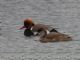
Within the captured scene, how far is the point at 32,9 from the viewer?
18.2 metres

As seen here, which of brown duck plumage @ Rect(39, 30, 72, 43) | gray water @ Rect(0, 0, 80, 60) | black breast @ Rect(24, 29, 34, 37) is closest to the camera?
gray water @ Rect(0, 0, 80, 60)

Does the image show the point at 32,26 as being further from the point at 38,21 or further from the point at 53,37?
the point at 53,37

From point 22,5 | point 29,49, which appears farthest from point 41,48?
point 22,5

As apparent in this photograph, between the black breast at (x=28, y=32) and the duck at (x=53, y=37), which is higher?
the duck at (x=53, y=37)

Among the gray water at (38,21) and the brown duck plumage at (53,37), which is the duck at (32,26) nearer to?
the gray water at (38,21)

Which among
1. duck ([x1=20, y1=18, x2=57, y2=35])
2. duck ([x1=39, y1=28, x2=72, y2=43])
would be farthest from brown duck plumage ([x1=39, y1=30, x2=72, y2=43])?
duck ([x1=20, y1=18, x2=57, y2=35])

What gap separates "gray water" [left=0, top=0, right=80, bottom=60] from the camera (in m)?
13.2

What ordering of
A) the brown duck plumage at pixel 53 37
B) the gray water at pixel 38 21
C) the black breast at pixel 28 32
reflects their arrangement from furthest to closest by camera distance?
the black breast at pixel 28 32, the brown duck plumage at pixel 53 37, the gray water at pixel 38 21

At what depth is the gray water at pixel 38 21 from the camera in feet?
43.3

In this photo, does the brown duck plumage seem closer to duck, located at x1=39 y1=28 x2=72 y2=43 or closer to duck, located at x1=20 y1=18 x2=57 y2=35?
duck, located at x1=39 y1=28 x2=72 y2=43

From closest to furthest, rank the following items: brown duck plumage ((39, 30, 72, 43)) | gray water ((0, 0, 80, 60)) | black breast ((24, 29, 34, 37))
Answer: gray water ((0, 0, 80, 60)), brown duck plumage ((39, 30, 72, 43)), black breast ((24, 29, 34, 37))

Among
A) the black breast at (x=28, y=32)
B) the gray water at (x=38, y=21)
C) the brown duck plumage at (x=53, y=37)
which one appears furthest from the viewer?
the black breast at (x=28, y=32)

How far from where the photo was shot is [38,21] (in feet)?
53.7

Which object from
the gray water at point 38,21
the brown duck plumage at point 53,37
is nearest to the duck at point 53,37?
the brown duck plumage at point 53,37
